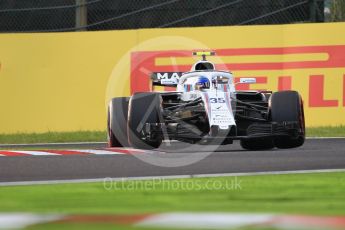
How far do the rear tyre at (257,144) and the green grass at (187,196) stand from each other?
4.65 metres

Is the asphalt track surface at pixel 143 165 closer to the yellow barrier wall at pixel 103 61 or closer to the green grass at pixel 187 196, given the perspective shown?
the green grass at pixel 187 196

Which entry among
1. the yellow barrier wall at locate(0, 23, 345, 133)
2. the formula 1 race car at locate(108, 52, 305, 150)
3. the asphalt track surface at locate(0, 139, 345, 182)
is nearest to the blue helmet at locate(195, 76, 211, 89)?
the formula 1 race car at locate(108, 52, 305, 150)

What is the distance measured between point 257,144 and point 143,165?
382cm

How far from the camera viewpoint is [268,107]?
1248 centimetres

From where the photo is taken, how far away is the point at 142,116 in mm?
12078

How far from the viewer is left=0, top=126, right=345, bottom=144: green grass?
16.4 m

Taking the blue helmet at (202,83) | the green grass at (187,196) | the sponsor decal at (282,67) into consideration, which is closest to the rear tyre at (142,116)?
the blue helmet at (202,83)

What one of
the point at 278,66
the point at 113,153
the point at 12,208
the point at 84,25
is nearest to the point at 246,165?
the point at 113,153

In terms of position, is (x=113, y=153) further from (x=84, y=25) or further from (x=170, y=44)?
(x=84, y=25)

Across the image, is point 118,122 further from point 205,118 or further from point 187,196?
point 187,196

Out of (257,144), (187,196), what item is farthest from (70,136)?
(187,196)

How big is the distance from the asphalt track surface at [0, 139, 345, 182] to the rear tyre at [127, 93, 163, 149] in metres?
0.56

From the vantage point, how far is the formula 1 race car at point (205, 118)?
12031mm

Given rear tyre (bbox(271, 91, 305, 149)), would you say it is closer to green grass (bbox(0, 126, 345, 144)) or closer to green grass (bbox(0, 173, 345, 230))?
green grass (bbox(0, 173, 345, 230))
